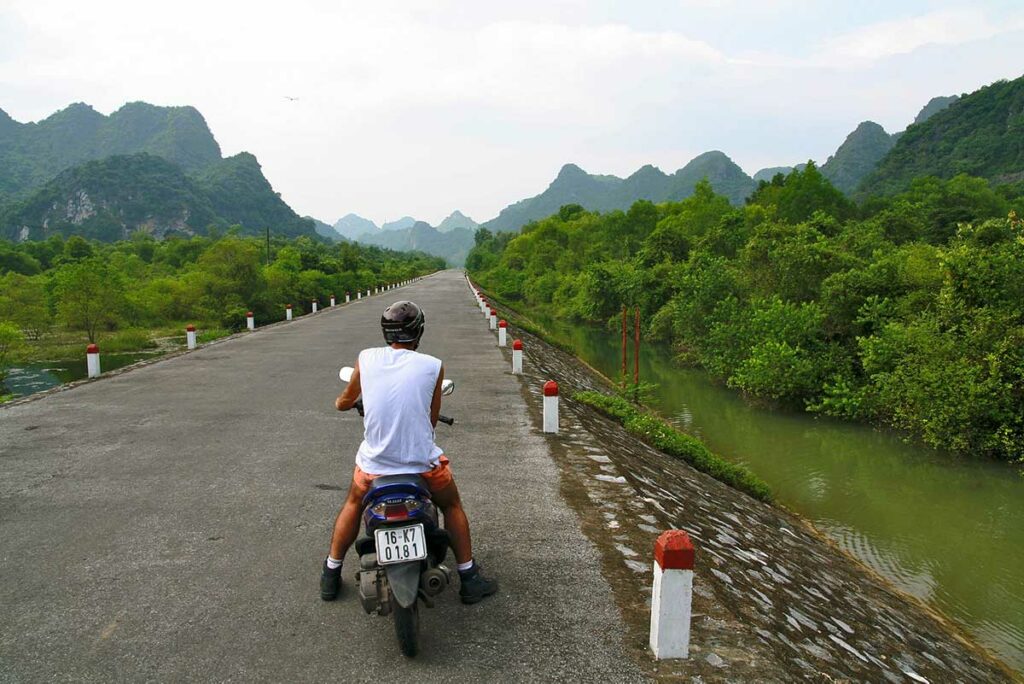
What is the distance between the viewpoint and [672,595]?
10.3 feet

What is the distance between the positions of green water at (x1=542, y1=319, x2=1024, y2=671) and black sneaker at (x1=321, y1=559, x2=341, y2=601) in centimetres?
676

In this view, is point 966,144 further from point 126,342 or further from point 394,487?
point 394,487

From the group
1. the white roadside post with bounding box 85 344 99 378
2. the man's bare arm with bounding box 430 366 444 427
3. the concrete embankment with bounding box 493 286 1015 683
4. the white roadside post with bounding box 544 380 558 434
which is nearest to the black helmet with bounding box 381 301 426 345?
the man's bare arm with bounding box 430 366 444 427

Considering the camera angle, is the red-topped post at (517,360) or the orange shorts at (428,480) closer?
the orange shorts at (428,480)

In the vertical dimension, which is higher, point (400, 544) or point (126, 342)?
point (400, 544)

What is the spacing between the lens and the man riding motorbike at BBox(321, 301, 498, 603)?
134 inches

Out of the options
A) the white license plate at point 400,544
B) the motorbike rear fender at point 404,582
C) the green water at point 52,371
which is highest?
the white license plate at point 400,544

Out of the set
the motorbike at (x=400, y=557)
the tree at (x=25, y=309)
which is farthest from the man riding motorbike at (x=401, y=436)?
the tree at (x=25, y=309)

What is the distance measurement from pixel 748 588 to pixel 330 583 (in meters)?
3.09

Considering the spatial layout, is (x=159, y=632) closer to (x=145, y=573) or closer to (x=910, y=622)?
(x=145, y=573)

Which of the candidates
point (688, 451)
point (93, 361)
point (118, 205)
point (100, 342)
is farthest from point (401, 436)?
point (118, 205)

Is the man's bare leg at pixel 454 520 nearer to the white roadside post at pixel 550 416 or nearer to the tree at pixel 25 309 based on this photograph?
the white roadside post at pixel 550 416

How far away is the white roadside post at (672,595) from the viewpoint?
309 centimetres

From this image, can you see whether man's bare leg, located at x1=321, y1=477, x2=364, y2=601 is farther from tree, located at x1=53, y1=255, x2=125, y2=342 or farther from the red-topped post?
tree, located at x1=53, y1=255, x2=125, y2=342
